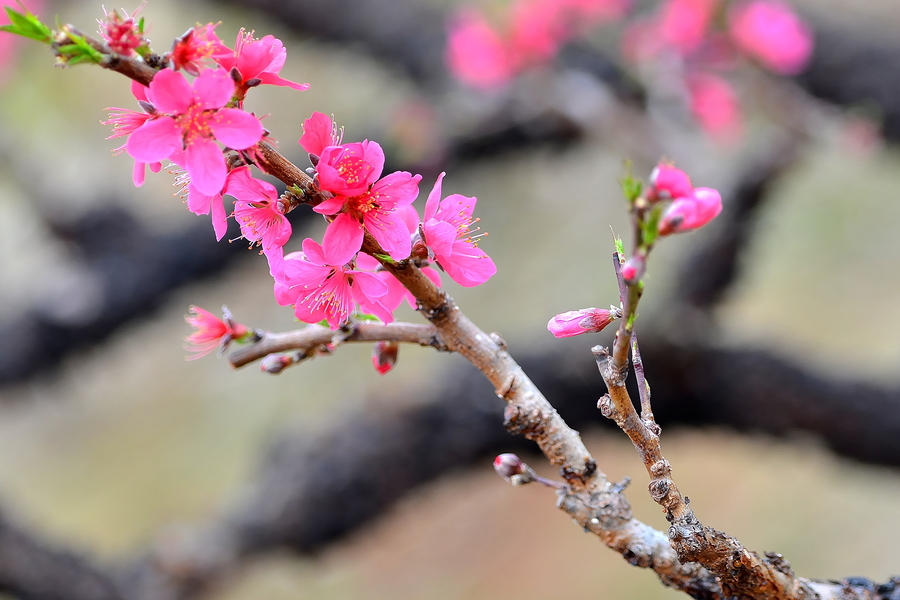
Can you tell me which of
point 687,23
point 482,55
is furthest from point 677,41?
point 482,55

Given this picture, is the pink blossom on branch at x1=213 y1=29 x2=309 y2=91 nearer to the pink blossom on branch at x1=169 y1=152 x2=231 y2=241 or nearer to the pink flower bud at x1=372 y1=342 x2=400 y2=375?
the pink blossom on branch at x1=169 y1=152 x2=231 y2=241

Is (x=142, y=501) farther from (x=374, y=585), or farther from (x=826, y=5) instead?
(x=826, y=5)

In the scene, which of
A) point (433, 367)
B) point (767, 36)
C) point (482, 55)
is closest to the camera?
point (767, 36)

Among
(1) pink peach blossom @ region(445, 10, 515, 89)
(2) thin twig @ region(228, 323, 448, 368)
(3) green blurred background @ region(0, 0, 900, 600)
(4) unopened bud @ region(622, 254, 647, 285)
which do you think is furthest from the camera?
(3) green blurred background @ region(0, 0, 900, 600)

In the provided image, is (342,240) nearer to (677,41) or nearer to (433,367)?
(677,41)

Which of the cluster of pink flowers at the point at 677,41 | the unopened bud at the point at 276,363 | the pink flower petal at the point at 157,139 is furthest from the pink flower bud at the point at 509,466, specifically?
the cluster of pink flowers at the point at 677,41

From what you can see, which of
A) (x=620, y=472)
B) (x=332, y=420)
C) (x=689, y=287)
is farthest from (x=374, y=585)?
(x=689, y=287)

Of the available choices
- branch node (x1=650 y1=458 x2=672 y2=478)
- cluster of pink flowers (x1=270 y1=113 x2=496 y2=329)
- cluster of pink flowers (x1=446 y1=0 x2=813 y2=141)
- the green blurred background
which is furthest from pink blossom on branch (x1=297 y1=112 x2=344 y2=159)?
cluster of pink flowers (x1=446 y1=0 x2=813 y2=141)
